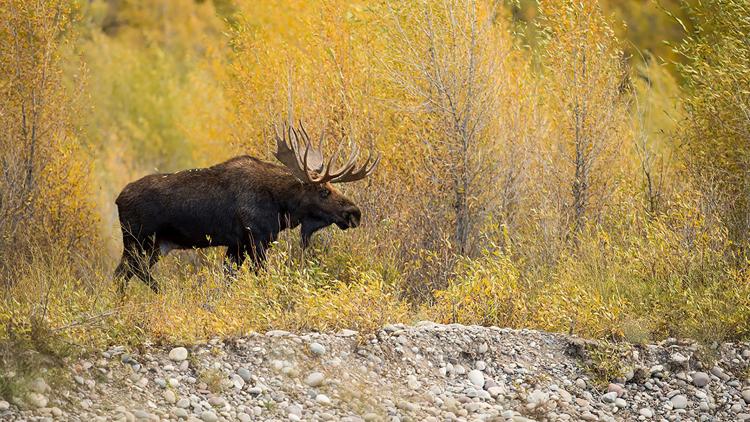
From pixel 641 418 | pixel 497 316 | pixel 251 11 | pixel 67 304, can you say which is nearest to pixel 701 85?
pixel 497 316

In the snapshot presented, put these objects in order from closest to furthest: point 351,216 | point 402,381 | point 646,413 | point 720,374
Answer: point 402,381, point 646,413, point 720,374, point 351,216

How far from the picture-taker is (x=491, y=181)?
37.7 feet

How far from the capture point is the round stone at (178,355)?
23.5 feet

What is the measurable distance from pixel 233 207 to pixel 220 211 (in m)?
0.13

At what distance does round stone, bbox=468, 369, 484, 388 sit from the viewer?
7.71 metres

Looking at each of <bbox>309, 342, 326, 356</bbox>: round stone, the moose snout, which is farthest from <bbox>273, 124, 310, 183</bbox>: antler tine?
<bbox>309, 342, 326, 356</bbox>: round stone

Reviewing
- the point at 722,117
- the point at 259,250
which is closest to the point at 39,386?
the point at 259,250

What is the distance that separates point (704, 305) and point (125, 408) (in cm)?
499

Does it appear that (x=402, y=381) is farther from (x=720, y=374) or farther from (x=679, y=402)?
(x=720, y=374)

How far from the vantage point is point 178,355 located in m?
7.18

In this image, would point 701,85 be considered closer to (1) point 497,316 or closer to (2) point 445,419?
(1) point 497,316

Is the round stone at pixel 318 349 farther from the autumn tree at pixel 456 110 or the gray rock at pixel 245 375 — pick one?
the autumn tree at pixel 456 110

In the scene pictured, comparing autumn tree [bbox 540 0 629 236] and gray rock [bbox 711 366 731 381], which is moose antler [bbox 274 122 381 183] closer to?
autumn tree [bbox 540 0 629 236]

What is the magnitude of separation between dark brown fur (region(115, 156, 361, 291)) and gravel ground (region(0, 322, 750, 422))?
248 cm
